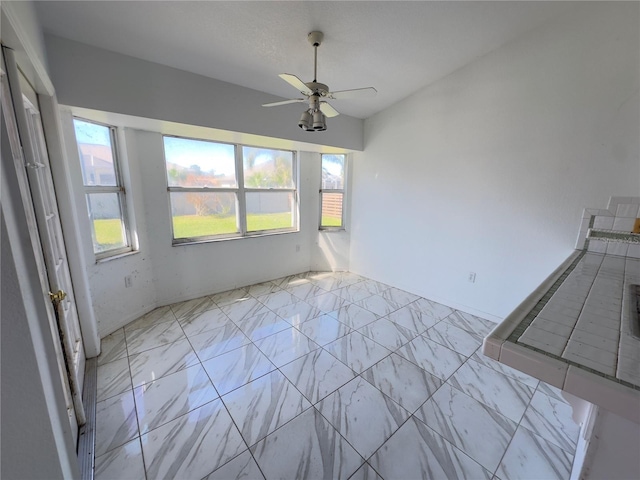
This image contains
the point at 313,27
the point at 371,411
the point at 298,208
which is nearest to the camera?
the point at 371,411

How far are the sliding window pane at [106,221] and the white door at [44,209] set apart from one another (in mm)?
591

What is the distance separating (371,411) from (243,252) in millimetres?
2600

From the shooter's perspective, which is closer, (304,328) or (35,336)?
(35,336)

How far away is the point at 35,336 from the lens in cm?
71

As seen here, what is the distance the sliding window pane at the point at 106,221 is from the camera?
7.61ft

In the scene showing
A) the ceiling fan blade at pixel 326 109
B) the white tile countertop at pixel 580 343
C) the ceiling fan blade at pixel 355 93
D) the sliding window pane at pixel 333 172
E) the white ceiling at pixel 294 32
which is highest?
→ the white ceiling at pixel 294 32

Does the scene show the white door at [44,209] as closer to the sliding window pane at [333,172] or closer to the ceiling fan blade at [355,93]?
the ceiling fan blade at [355,93]

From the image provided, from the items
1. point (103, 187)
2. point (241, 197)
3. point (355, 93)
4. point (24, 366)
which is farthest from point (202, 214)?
point (24, 366)

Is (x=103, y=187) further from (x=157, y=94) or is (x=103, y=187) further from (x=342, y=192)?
(x=342, y=192)

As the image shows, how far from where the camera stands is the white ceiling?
5.51 feet

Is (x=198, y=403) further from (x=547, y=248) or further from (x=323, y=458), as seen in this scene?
(x=547, y=248)

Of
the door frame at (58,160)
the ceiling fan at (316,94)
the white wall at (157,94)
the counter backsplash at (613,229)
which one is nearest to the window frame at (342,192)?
the white wall at (157,94)

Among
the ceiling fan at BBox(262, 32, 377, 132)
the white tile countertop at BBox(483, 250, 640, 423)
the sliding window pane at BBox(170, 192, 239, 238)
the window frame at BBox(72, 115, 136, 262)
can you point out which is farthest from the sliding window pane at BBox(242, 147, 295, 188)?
the white tile countertop at BBox(483, 250, 640, 423)

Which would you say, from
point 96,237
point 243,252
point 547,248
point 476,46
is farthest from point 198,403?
point 476,46
